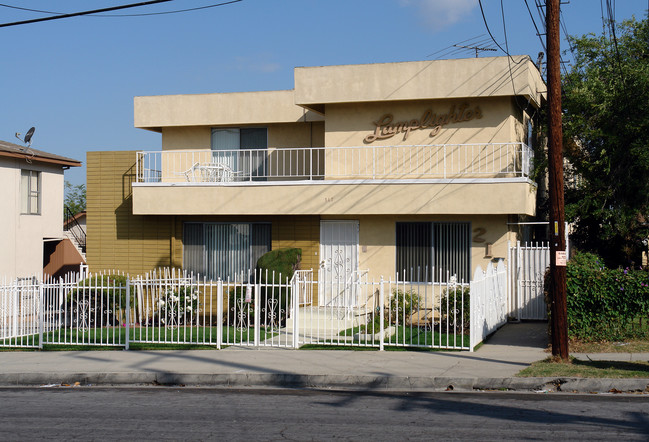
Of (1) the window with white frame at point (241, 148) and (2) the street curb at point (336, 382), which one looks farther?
(1) the window with white frame at point (241, 148)

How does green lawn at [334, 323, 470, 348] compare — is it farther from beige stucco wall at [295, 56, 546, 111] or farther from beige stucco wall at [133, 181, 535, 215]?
beige stucco wall at [295, 56, 546, 111]

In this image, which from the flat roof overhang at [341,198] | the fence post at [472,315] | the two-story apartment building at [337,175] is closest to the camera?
the fence post at [472,315]

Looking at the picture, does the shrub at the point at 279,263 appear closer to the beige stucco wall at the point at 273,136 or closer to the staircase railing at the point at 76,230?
the beige stucco wall at the point at 273,136

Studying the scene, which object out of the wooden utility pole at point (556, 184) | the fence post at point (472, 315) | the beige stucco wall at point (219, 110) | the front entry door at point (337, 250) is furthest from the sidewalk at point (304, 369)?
the beige stucco wall at point (219, 110)

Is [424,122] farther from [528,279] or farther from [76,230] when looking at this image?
[76,230]

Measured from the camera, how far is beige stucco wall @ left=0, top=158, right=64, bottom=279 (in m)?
25.3

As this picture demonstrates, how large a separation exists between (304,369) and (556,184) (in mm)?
5128

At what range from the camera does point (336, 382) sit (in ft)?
38.3

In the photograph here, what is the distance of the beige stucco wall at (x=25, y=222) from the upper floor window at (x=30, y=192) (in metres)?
0.15

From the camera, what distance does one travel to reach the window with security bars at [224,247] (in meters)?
21.1

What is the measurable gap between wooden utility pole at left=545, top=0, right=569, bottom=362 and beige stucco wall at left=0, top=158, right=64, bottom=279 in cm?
1777

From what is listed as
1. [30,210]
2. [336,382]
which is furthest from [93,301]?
[336,382]

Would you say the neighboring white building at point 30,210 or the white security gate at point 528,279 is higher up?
the neighboring white building at point 30,210

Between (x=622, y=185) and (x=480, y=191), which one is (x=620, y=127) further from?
(x=480, y=191)
